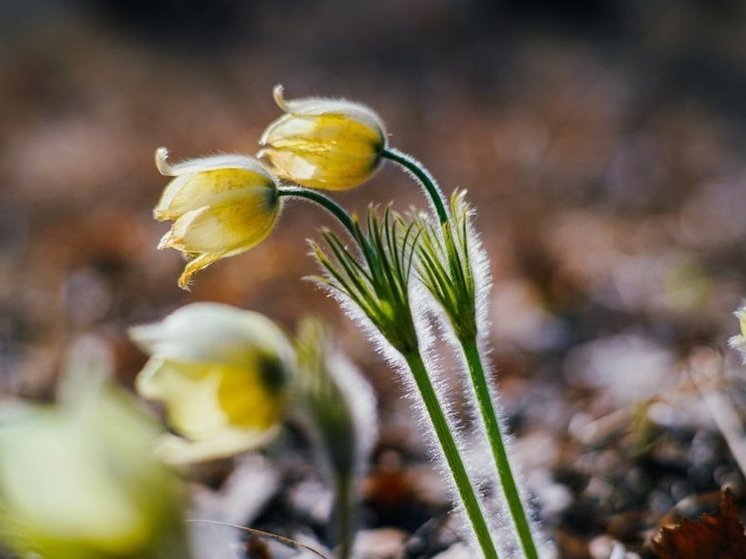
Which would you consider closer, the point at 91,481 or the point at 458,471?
the point at 91,481

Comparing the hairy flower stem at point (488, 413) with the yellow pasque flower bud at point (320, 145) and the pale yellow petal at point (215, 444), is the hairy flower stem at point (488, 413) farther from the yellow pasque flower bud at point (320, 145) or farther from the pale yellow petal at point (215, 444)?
the pale yellow petal at point (215, 444)

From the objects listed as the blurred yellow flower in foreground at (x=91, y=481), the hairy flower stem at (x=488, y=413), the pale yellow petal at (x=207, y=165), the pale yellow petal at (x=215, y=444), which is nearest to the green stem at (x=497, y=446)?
the hairy flower stem at (x=488, y=413)

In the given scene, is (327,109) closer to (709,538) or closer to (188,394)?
(188,394)

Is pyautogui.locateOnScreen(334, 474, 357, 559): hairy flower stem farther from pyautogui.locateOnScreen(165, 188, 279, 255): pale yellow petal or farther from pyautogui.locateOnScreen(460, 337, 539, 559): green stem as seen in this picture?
pyautogui.locateOnScreen(165, 188, 279, 255): pale yellow petal

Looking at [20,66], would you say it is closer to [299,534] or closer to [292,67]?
[292,67]

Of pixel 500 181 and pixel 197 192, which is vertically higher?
pixel 500 181

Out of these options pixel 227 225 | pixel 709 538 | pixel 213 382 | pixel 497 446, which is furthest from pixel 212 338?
pixel 709 538

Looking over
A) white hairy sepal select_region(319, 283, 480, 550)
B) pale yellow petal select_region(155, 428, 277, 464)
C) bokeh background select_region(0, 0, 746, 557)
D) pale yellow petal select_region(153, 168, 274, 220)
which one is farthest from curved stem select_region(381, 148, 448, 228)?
bokeh background select_region(0, 0, 746, 557)
